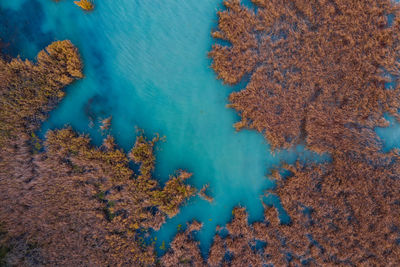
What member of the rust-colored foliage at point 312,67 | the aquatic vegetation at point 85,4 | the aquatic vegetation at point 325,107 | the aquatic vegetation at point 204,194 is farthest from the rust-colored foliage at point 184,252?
the aquatic vegetation at point 85,4

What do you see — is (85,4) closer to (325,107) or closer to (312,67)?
(312,67)

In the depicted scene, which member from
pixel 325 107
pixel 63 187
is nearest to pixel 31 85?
pixel 63 187

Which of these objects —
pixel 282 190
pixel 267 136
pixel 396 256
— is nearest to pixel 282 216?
pixel 282 190

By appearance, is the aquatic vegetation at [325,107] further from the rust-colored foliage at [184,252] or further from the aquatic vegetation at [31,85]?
the aquatic vegetation at [31,85]

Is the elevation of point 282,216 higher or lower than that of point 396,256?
higher

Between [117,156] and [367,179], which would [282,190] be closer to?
[367,179]

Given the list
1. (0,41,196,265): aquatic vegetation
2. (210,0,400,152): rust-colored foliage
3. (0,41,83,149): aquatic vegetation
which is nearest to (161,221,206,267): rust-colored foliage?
(0,41,196,265): aquatic vegetation

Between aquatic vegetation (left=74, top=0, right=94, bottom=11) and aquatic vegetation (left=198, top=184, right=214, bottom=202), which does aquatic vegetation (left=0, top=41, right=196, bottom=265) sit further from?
aquatic vegetation (left=74, top=0, right=94, bottom=11)
